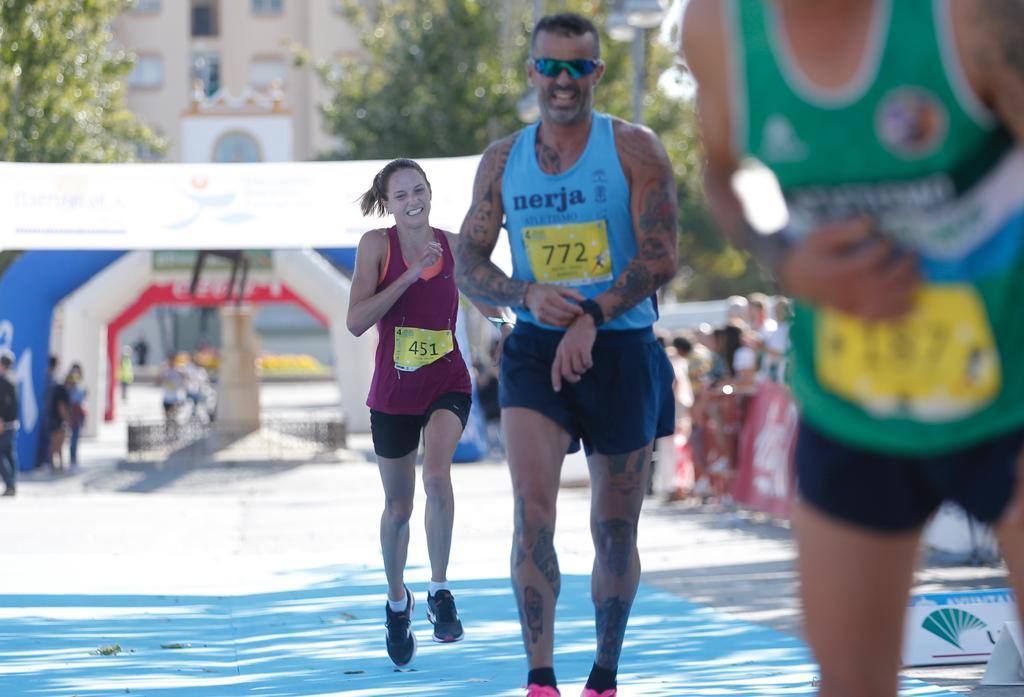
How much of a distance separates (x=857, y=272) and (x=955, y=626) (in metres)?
4.51

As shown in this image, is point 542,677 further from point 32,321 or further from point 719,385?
point 32,321

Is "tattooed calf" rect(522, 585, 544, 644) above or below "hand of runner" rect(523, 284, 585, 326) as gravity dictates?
below

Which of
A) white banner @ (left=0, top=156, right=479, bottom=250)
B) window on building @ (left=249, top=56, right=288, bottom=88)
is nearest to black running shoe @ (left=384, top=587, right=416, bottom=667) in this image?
white banner @ (left=0, top=156, right=479, bottom=250)

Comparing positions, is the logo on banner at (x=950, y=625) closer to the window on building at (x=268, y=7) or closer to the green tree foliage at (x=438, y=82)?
the green tree foliage at (x=438, y=82)

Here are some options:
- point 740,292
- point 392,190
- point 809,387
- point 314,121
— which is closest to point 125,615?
point 392,190

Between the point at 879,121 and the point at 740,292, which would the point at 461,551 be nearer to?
the point at 879,121

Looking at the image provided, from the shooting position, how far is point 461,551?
12.5 m

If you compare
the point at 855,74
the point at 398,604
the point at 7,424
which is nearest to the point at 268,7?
the point at 7,424

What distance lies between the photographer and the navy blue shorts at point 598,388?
5156 mm

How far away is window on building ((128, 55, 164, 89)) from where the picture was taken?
7094 cm

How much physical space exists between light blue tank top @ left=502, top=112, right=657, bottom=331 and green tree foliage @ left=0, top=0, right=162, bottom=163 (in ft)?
78.1

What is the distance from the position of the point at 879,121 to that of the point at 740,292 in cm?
6218

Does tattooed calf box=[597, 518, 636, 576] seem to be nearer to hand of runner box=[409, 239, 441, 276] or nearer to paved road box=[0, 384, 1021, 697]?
paved road box=[0, 384, 1021, 697]

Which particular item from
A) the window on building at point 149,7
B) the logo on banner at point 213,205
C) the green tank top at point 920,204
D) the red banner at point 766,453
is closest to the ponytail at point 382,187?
the green tank top at point 920,204
